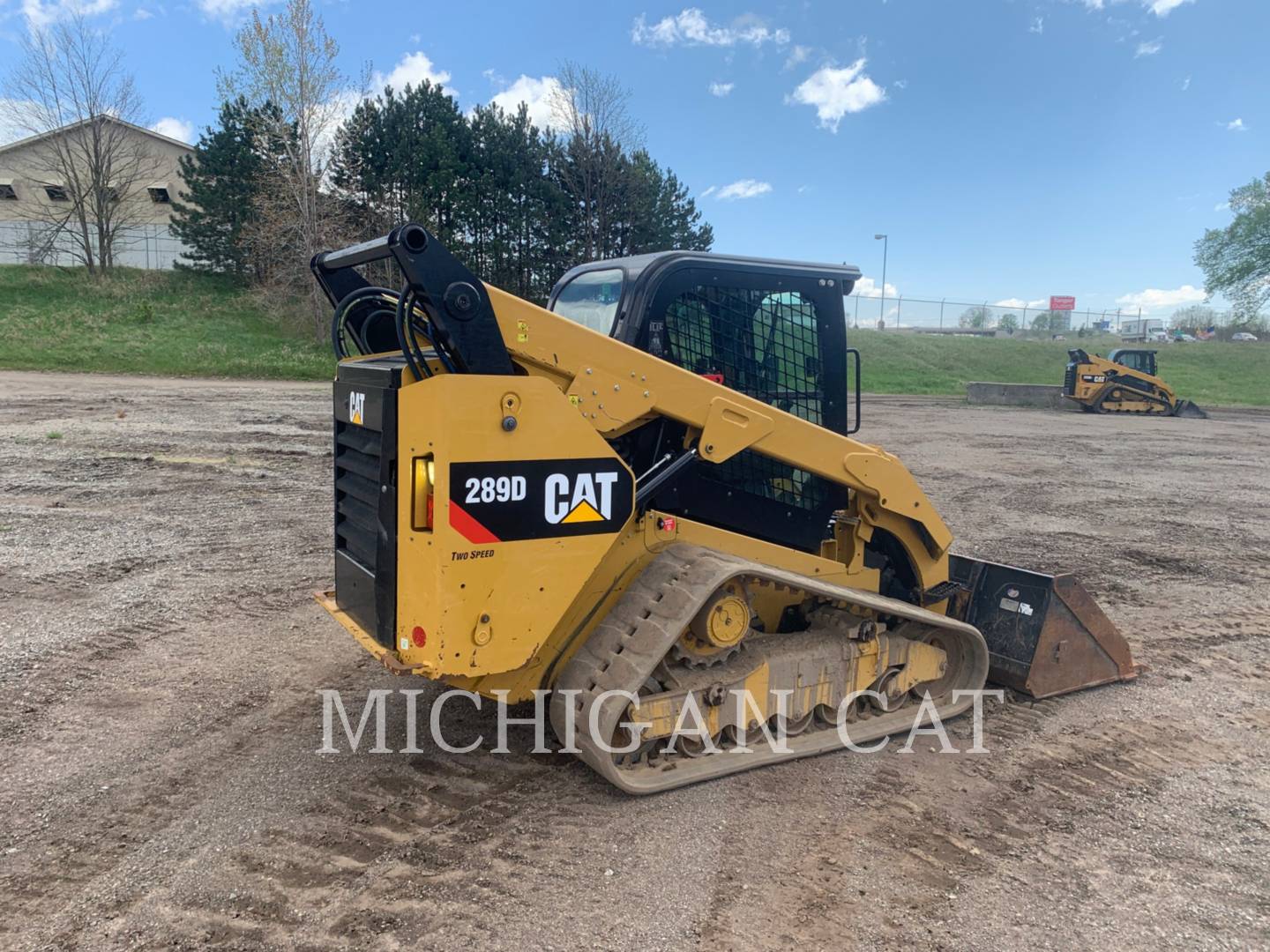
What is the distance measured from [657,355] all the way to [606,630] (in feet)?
4.24

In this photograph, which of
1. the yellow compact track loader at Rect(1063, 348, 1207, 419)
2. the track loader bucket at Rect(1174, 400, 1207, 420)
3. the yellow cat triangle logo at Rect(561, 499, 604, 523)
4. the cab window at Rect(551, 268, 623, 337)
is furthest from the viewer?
the yellow compact track loader at Rect(1063, 348, 1207, 419)

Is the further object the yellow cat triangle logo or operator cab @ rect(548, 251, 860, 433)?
operator cab @ rect(548, 251, 860, 433)

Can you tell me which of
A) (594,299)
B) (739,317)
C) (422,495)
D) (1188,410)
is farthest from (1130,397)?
(422,495)

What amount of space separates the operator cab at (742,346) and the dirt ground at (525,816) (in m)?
1.22

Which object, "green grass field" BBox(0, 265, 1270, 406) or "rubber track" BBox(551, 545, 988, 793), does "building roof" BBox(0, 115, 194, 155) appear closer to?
"green grass field" BBox(0, 265, 1270, 406)

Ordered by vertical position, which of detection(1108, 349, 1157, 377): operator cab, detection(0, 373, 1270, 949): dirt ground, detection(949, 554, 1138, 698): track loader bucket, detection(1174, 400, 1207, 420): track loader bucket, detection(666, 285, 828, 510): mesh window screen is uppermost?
detection(1108, 349, 1157, 377): operator cab

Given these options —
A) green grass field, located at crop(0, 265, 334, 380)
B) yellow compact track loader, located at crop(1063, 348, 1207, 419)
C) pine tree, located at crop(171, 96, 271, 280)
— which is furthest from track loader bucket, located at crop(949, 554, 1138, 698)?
pine tree, located at crop(171, 96, 271, 280)

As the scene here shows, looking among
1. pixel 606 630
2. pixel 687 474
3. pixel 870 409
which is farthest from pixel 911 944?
pixel 870 409

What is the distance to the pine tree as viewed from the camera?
3119 cm

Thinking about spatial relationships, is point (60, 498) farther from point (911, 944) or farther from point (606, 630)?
point (911, 944)

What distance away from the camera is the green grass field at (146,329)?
2311 cm

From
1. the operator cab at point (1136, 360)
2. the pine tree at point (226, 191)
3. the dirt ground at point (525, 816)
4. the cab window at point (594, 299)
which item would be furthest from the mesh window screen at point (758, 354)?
the pine tree at point (226, 191)

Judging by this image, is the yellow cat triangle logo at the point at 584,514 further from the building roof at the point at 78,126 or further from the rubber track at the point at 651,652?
the building roof at the point at 78,126

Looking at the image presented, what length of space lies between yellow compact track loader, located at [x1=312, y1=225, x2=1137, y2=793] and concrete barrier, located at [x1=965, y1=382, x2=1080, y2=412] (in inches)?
1018
